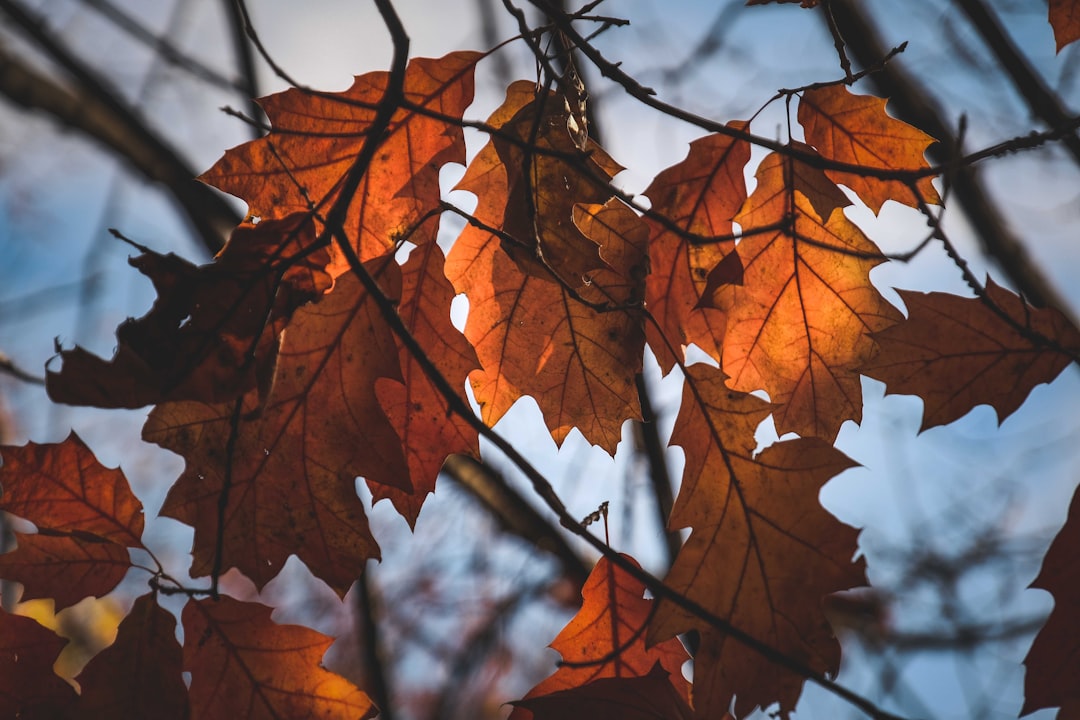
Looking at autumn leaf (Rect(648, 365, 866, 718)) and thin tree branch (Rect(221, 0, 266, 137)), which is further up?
thin tree branch (Rect(221, 0, 266, 137))

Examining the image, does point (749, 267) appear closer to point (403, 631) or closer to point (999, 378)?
point (999, 378)

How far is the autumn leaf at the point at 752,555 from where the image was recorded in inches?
40.2

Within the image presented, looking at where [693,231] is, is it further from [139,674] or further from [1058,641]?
[139,674]

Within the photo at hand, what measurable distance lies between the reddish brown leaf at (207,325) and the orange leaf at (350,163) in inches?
3.9

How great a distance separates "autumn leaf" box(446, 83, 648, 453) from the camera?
1.16 metres

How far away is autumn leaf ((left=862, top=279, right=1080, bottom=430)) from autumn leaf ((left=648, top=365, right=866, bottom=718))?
0.25m

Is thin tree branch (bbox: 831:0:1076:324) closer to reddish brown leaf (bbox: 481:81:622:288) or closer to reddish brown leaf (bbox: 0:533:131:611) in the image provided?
reddish brown leaf (bbox: 481:81:622:288)

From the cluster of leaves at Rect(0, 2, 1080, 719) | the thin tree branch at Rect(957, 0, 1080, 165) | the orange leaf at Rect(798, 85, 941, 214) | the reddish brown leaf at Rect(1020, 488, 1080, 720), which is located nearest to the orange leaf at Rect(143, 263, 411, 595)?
the cluster of leaves at Rect(0, 2, 1080, 719)

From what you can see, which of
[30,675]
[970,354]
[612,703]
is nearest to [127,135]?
[30,675]

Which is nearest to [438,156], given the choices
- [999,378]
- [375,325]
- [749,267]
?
[375,325]

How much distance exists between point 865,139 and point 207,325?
3.47 ft

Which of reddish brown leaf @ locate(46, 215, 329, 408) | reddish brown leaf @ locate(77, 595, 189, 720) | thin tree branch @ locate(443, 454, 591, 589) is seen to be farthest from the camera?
thin tree branch @ locate(443, 454, 591, 589)

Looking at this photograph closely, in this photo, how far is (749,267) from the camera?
50.3 inches

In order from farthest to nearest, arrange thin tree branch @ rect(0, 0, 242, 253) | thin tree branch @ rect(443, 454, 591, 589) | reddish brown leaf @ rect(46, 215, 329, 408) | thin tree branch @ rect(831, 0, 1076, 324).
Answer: thin tree branch @ rect(0, 0, 242, 253) → thin tree branch @ rect(443, 454, 591, 589) → thin tree branch @ rect(831, 0, 1076, 324) → reddish brown leaf @ rect(46, 215, 329, 408)
